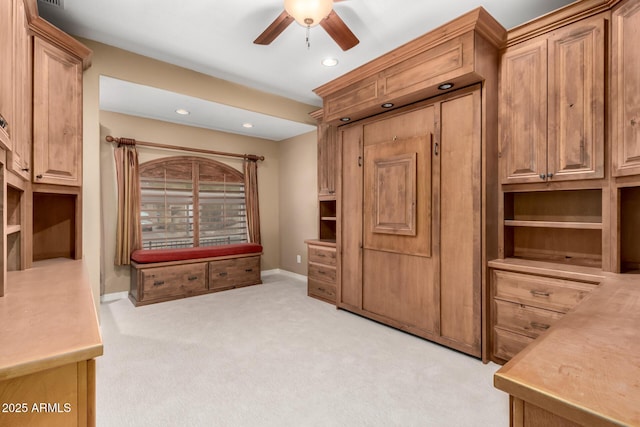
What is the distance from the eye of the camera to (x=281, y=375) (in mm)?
2283

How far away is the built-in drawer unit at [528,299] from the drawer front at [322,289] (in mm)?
1958

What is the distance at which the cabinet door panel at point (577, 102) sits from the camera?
2.09 m

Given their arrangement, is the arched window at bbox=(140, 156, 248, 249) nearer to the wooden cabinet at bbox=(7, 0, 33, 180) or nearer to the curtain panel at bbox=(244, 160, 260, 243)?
the curtain panel at bbox=(244, 160, 260, 243)

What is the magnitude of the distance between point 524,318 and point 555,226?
27.8 inches

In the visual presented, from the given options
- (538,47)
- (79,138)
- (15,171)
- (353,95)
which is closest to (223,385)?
(15,171)

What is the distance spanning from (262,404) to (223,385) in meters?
0.36

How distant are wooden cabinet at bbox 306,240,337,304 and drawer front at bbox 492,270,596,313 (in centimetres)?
199

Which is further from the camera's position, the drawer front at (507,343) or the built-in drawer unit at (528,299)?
the drawer front at (507,343)

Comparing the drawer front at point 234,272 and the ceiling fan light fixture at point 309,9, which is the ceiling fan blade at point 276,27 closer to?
the ceiling fan light fixture at point 309,9

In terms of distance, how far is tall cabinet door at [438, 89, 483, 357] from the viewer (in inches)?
98.0

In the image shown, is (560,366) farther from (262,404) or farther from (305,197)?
(305,197)

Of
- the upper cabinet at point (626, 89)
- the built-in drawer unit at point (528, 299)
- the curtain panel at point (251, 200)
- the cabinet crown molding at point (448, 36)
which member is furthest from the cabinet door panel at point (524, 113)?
the curtain panel at point (251, 200)

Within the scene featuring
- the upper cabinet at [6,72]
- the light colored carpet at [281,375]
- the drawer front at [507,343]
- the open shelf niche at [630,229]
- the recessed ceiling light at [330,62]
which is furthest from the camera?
the recessed ceiling light at [330,62]

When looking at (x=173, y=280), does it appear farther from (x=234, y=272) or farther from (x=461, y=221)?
(x=461, y=221)
